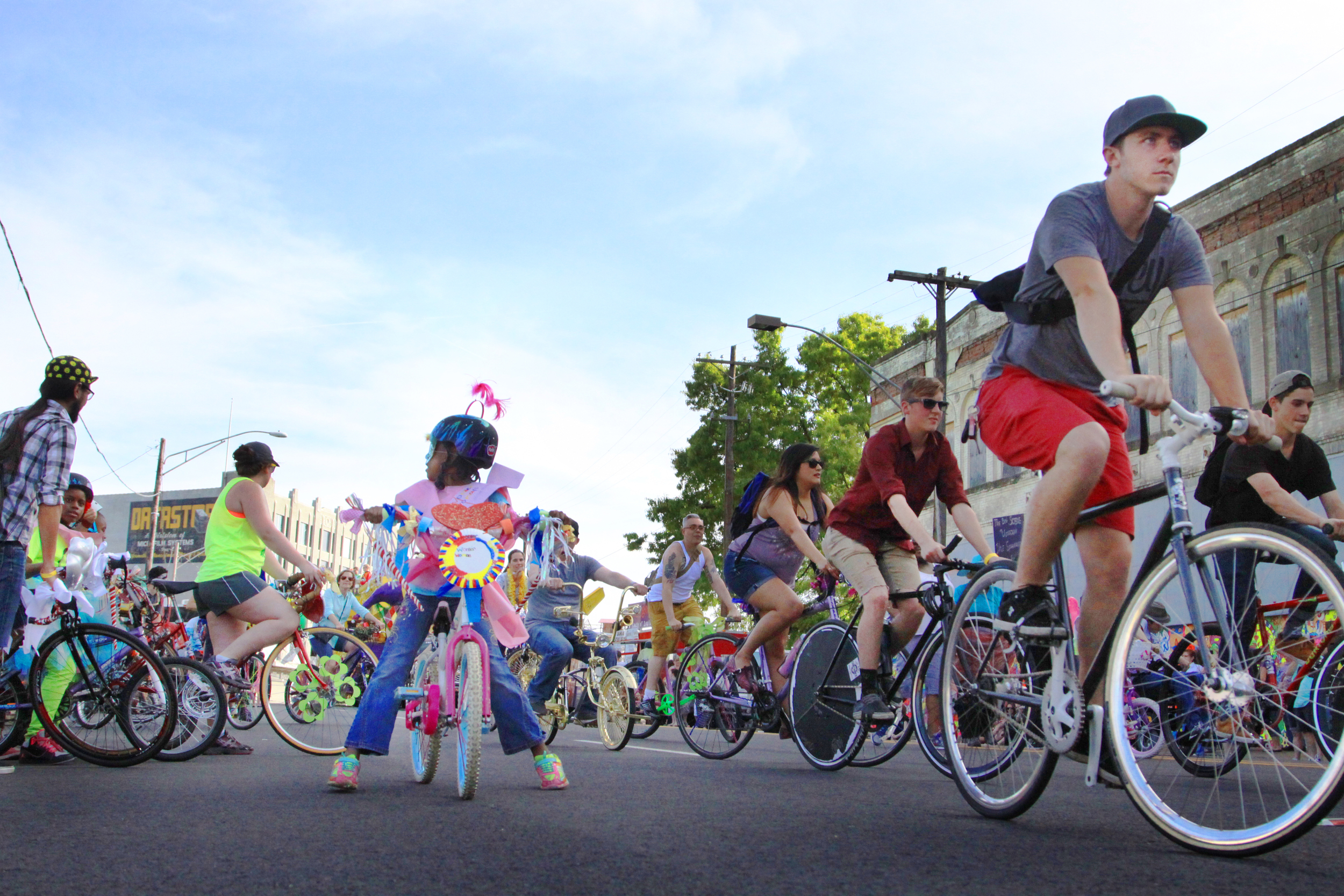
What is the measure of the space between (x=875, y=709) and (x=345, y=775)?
7.80 ft

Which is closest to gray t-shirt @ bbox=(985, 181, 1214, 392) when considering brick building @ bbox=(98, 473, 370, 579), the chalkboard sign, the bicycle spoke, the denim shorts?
the bicycle spoke

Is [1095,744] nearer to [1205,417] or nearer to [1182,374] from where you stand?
[1205,417]

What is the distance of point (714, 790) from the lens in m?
5.04

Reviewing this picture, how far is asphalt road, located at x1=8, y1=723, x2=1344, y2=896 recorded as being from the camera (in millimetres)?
2768

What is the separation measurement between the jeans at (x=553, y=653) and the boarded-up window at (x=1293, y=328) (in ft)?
45.8

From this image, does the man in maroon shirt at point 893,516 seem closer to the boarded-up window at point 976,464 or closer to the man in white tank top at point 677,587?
the man in white tank top at point 677,587

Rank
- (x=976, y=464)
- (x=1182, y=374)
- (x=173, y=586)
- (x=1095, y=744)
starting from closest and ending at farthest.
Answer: (x=1095, y=744) < (x=173, y=586) < (x=1182, y=374) < (x=976, y=464)

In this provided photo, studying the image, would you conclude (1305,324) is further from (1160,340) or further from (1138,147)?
(1138,147)

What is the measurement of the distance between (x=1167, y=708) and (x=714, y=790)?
227 centimetres

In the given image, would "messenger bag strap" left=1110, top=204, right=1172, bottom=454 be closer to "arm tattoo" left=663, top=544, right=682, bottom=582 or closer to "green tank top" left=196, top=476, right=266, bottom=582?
"green tank top" left=196, top=476, right=266, bottom=582

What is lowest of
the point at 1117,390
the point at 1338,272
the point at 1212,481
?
the point at 1117,390

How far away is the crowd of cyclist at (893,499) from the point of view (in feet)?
11.8

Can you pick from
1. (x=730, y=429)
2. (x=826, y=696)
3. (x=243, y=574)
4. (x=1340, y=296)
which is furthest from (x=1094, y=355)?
(x=730, y=429)

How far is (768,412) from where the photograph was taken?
126 ft
